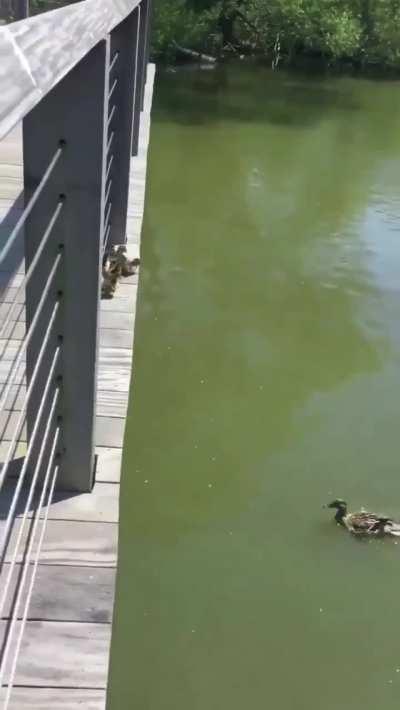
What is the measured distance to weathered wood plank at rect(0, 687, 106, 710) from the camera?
1433 millimetres

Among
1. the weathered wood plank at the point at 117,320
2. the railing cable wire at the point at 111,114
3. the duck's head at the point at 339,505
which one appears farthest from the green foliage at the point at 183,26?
the weathered wood plank at the point at 117,320

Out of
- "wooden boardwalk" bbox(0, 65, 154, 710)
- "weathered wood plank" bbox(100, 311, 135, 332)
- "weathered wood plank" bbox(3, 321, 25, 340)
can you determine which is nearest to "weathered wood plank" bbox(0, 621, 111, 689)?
"wooden boardwalk" bbox(0, 65, 154, 710)

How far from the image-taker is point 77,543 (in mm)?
1719

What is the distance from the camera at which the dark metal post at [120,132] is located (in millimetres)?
3129

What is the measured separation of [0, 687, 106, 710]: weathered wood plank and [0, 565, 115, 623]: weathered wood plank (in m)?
0.14

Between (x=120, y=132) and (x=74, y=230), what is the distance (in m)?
1.70

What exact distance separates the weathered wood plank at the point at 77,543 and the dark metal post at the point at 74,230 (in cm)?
12

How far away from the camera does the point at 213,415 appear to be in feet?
12.8

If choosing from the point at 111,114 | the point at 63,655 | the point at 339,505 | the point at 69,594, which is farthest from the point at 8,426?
the point at 339,505

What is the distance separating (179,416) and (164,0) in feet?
38.4

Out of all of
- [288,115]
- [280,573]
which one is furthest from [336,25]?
[280,573]

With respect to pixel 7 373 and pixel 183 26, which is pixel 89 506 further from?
pixel 183 26

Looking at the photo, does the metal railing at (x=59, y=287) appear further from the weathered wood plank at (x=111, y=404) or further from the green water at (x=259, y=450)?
the green water at (x=259, y=450)

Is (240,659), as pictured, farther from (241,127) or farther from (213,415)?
(241,127)
